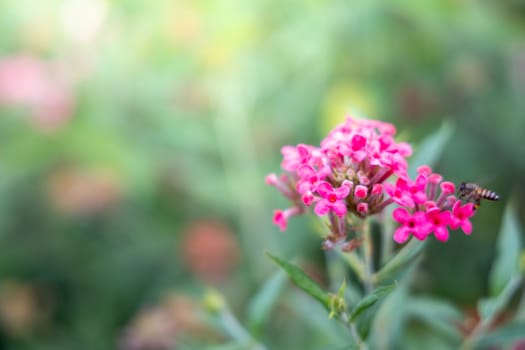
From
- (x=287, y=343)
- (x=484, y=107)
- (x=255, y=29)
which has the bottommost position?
(x=287, y=343)

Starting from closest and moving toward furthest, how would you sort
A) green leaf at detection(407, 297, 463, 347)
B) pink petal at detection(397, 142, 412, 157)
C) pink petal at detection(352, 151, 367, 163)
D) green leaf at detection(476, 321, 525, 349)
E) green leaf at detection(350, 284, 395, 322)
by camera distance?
green leaf at detection(350, 284, 395, 322) < pink petal at detection(352, 151, 367, 163) < pink petal at detection(397, 142, 412, 157) < green leaf at detection(476, 321, 525, 349) < green leaf at detection(407, 297, 463, 347)

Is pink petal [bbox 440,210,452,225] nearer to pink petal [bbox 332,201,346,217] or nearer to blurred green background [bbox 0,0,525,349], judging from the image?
pink petal [bbox 332,201,346,217]

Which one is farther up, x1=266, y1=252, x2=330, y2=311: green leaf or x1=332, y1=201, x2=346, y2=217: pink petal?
x1=332, y1=201, x2=346, y2=217: pink petal

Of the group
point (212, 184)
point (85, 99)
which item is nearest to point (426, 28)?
point (212, 184)

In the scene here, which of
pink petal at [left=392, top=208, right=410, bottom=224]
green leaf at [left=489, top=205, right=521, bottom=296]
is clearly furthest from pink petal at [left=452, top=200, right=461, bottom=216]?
green leaf at [left=489, top=205, right=521, bottom=296]

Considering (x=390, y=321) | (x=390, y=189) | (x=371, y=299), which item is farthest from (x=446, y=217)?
(x=390, y=321)

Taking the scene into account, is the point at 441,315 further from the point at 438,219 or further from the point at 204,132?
the point at 204,132

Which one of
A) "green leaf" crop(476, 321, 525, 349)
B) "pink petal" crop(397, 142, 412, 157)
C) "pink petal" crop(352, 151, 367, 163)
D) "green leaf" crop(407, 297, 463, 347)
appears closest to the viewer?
"pink petal" crop(352, 151, 367, 163)

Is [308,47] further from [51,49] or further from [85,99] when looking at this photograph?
[51,49]
